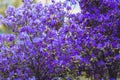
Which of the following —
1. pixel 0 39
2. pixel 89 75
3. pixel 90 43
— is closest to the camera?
pixel 90 43

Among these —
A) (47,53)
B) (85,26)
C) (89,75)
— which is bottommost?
(89,75)

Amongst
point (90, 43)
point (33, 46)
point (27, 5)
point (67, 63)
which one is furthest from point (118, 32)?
point (27, 5)

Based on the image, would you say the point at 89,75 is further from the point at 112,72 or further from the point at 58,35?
the point at 58,35

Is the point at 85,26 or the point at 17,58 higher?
the point at 85,26

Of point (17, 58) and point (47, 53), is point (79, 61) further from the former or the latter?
point (17, 58)

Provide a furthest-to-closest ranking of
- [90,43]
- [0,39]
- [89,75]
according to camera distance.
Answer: [0,39]
[89,75]
[90,43]

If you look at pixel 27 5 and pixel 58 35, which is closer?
pixel 58 35
